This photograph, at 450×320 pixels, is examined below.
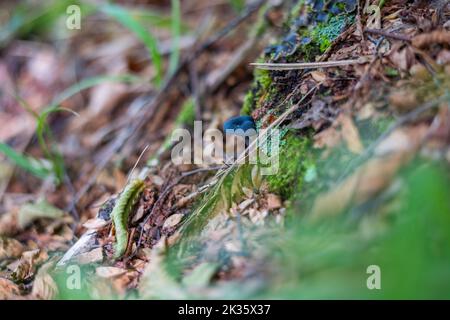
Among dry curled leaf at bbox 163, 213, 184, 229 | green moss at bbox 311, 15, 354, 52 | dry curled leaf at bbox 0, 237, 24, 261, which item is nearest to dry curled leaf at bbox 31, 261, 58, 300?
dry curled leaf at bbox 0, 237, 24, 261


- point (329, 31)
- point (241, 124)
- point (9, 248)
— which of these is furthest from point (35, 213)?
point (329, 31)

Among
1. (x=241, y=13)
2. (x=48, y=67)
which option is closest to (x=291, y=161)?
(x=241, y=13)

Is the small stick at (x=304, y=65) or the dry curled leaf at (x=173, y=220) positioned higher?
the small stick at (x=304, y=65)

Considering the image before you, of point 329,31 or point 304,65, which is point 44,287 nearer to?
point 304,65

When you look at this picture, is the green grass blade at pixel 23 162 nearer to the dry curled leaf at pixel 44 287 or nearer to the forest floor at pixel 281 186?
the forest floor at pixel 281 186

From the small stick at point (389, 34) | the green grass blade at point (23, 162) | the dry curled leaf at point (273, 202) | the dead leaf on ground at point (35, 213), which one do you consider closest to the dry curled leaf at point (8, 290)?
the dead leaf on ground at point (35, 213)

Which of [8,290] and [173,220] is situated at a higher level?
[173,220]
